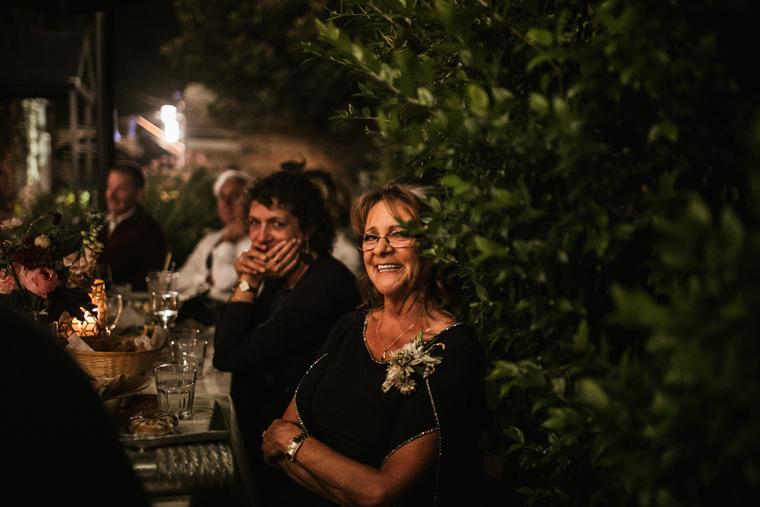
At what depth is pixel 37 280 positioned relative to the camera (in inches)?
87.7

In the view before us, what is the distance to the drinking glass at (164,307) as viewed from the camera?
3.06 meters

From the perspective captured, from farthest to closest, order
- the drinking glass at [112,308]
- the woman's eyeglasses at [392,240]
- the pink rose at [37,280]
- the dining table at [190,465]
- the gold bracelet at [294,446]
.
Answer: the drinking glass at [112,308] → the pink rose at [37,280] → the woman's eyeglasses at [392,240] → the gold bracelet at [294,446] → the dining table at [190,465]

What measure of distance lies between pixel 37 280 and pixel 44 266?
6 centimetres

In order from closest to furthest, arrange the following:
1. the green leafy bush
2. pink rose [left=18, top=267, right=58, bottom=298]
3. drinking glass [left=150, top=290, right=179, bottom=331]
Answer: pink rose [left=18, top=267, right=58, bottom=298], drinking glass [left=150, top=290, right=179, bottom=331], the green leafy bush

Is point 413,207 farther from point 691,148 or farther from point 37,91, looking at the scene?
point 37,91

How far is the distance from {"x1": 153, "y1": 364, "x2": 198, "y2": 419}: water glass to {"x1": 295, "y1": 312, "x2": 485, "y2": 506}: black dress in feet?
1.21

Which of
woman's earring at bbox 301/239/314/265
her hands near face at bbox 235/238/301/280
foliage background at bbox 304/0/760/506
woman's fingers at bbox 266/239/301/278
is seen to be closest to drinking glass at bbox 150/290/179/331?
her hands near face at bbox 235/238/301/280

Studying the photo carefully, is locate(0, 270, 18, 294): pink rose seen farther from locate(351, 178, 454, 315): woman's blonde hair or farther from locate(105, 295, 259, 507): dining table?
locate(351, 178, 454, 315): woman's blonde hair

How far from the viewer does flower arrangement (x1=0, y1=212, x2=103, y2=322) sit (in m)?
2.23

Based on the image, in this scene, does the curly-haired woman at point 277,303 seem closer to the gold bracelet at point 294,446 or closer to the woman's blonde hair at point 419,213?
the gold bracelet at point 294,446

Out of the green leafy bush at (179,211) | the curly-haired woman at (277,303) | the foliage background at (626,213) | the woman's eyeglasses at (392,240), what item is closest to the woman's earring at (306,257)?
the curly-haired woman at (277,303)

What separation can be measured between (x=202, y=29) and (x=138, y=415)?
34.3 feet

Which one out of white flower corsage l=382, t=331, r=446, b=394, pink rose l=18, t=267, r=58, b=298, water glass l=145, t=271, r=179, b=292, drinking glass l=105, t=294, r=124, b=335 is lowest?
white flower corsage l=382, t=331, r=446, b=394

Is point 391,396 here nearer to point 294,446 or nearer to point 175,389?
point 294,446
